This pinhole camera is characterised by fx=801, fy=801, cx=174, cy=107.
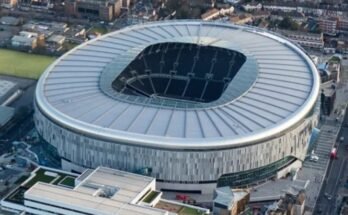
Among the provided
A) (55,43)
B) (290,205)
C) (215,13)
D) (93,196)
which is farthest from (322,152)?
(215,13)

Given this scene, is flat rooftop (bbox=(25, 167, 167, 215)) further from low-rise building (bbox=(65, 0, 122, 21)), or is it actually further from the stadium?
low-rise building (bbox=(65, 0, 122, 21))

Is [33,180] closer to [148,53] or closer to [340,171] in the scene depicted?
[148,53]

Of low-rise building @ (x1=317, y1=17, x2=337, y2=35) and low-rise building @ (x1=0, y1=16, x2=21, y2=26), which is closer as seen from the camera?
low-rise building @ (x1=317, y1=17, x2=337, y2=35)

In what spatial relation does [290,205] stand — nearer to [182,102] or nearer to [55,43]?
[182,102]

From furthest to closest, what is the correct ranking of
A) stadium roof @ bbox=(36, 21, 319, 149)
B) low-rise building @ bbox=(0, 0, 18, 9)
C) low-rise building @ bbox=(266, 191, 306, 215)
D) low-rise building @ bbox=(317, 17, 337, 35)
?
low-rise building @ bbox=(0, 0, 18, 9)
low-rise building @ bbox=(317, 17, 337, 35)
stadium roof @ bbox=(36, 21, 319, 149)
low-rise building @ bbox=(266, 191, 306, 215)

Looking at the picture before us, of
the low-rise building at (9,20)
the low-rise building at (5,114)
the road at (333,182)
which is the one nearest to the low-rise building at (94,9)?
the low-rise building at (9,20)

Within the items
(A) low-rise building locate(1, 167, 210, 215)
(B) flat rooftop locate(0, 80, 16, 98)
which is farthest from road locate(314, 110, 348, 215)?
(B) flat rooftop locate(0, 80, 16, 98)

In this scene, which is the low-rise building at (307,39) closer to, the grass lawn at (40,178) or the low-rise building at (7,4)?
the low-rise building at (7,4)

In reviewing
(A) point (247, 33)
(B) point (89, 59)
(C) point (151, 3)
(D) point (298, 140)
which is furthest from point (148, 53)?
(C) point (151, 3)
